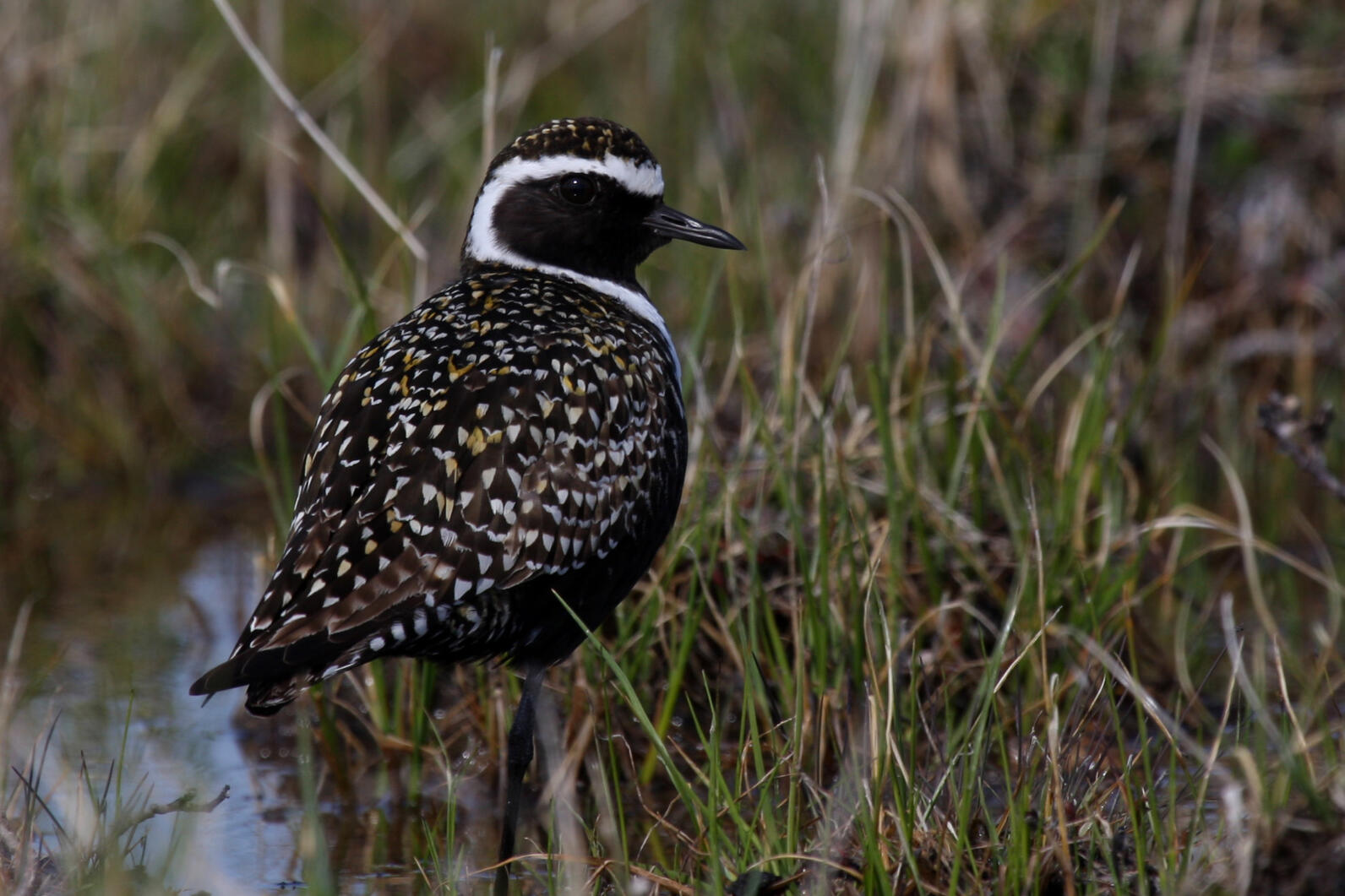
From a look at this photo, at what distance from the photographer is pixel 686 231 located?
203 inches

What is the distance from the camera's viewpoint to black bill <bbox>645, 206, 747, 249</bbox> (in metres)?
5.16

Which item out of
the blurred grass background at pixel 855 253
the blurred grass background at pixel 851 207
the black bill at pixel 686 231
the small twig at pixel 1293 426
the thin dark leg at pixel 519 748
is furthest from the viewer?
the blurred grass background at pixel 851 207

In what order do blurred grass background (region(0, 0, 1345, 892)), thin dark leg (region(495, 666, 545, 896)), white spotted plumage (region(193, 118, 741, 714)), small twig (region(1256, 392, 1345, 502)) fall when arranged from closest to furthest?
white spotted plumage (region(193, 118, 741, 714)), thin dark leg (region(495, 666, 545, 896)), small twig (region(1256, 392, 1345, 502)), blurred grass background (region(0, 0, 1345, 892))

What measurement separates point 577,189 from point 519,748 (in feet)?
5.20

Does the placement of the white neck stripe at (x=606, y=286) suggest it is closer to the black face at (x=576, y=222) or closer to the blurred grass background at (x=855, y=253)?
the black face at (x=576, y=222)

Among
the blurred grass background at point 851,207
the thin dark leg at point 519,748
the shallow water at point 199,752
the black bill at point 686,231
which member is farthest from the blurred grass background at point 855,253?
the thin dark leg at point 519,748

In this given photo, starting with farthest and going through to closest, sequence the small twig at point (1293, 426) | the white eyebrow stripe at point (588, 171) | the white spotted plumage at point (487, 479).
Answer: the white eyebrow stripe at point (588, 171), the small twig at point (1293, 426), the white spotted plumage at point (487, 479)

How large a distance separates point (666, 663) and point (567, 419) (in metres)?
1.33

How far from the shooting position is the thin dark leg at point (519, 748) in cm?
465

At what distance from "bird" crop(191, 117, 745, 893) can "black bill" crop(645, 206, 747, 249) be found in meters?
0.10

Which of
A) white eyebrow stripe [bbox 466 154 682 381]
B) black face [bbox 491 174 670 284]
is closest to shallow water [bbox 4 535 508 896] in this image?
white eyebrow stripe [bbox 466 154 682 381]

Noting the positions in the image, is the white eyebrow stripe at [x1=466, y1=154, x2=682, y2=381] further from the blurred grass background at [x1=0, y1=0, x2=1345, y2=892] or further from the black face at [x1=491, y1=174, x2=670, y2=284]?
the blurred grass background at [x1=0, y1=0, x2=1345, y2=892]

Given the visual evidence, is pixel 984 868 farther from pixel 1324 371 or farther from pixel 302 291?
pixel 302 291

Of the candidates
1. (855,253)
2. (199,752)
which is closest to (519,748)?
(199,752)
